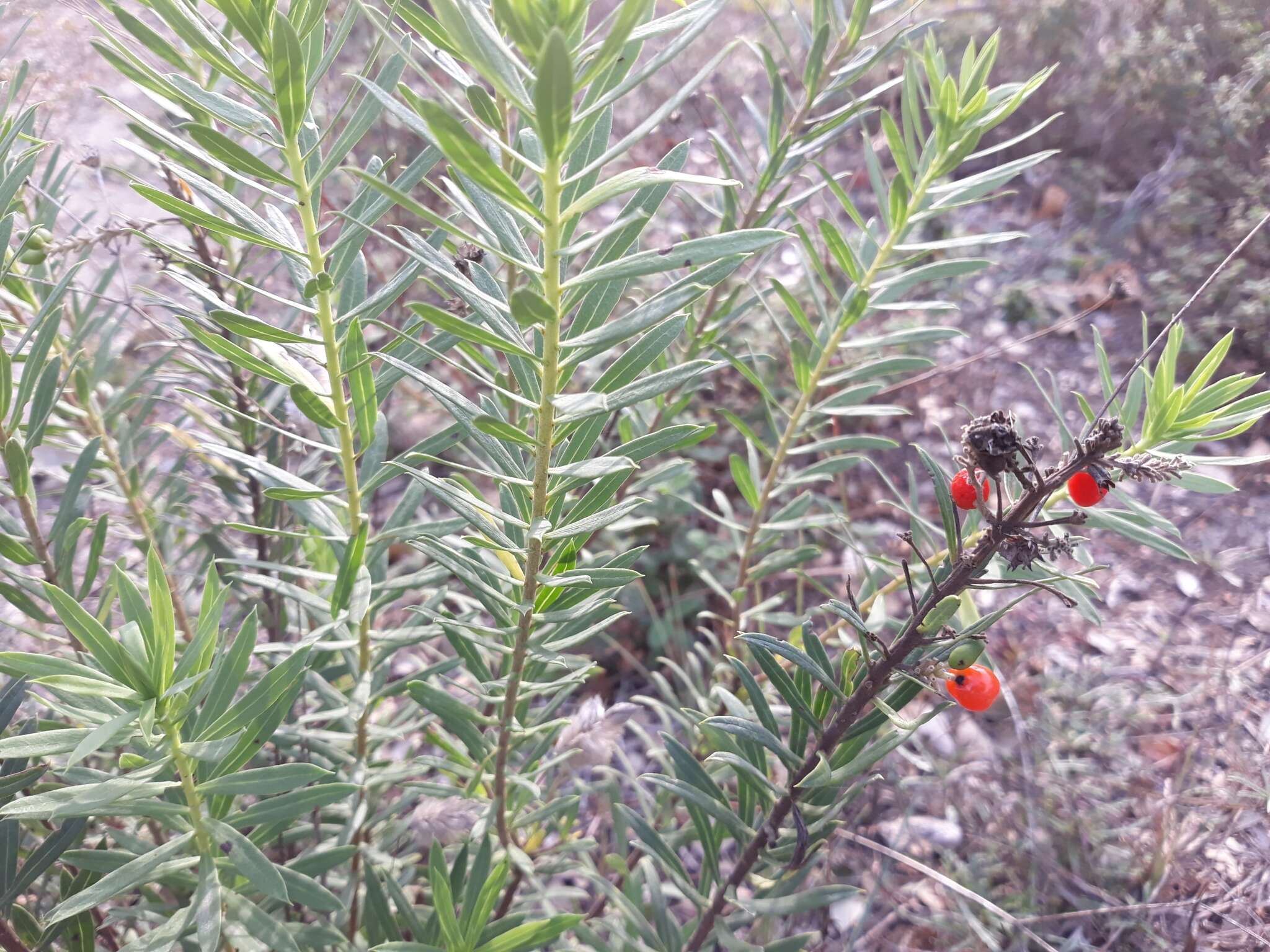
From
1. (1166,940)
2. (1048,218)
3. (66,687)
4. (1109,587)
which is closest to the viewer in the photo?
(66,687)

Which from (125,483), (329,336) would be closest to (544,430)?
(329,336)

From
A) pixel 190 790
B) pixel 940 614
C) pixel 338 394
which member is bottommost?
pixel 190 790

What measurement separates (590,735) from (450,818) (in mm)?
355

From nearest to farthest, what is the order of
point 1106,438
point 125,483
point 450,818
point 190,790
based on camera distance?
point 1106,438 → point 190,790 → point 450,818 → point 125,483

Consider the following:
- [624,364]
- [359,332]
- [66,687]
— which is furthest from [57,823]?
[624,364]

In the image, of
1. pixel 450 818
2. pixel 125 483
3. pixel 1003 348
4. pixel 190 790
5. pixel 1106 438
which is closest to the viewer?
pixel 1106 438

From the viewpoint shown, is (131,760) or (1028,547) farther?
(131,760)

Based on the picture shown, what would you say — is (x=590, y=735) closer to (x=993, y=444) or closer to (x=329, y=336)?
(x=329, y=336)

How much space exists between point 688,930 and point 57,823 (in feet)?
4.03

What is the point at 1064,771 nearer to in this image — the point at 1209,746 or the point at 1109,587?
the point at 1209,746

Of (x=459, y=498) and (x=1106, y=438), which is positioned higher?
(x=1106, y=438)

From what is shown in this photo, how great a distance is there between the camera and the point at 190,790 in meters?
1.09

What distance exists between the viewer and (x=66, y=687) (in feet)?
3.11

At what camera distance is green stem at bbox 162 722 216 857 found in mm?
1046
